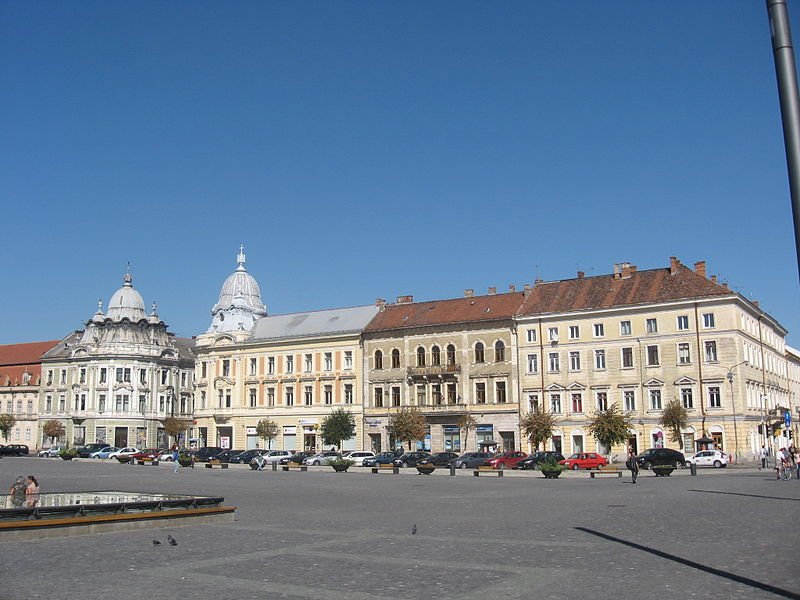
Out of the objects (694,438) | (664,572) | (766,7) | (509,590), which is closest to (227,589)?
(509,590)

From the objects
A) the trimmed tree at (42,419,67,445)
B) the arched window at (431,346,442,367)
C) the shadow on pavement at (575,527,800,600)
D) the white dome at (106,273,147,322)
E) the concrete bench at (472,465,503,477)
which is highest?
the white dome at (106,273,147,322)

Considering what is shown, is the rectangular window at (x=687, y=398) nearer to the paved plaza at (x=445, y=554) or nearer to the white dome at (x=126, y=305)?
the paved plaza at (x=445, y=554)

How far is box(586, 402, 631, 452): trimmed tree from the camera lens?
61344mm

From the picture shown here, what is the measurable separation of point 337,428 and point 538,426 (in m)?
19.3

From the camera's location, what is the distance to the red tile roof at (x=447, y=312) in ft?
241

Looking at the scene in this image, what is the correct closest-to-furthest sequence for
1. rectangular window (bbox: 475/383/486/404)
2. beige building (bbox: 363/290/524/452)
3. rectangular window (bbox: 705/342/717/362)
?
rectangular window (bbox: 705/342/717/362) < beige building (bbox: 363/290/524/452) < rectangular window (bbox: 475/383/486/404)

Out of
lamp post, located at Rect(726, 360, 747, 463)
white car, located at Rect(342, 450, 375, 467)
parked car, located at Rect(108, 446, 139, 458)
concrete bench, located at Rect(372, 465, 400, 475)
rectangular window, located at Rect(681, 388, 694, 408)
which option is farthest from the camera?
parked car, located at Rect(108, 446, 139, 458)

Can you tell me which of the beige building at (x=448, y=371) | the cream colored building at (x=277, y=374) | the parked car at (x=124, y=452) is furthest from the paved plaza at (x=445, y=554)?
the cream colored building at (x=277, y=374)

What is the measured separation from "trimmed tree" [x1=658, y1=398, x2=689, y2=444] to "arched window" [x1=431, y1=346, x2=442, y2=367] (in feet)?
65.5

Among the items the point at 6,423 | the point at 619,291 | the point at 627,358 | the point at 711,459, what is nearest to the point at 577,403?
the point at 627,358

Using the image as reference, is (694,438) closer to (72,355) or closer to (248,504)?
(248,504)

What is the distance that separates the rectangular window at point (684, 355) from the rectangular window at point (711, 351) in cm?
130

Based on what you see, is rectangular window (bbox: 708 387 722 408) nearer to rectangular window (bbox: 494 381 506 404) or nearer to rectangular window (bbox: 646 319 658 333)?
rectangular window (bbox: 646 319 658 333)

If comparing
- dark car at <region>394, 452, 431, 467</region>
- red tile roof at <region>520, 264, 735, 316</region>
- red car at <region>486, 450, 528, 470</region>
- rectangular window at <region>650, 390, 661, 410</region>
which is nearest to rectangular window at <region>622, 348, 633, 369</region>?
rectangular window at <region>650, 390, 661, 410</region>
